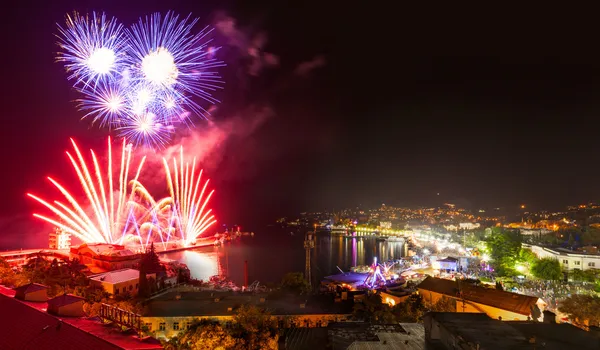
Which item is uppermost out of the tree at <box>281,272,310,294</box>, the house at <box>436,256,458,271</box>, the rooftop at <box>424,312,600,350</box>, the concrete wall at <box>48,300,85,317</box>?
the concrete wall at <box>48,300,85,317</box>

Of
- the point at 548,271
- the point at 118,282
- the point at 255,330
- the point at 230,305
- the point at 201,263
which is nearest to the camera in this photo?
the point at 255,330

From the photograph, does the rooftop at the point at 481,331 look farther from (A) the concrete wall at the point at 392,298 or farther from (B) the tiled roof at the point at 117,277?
(B) the tiled roof at the point at 117,277

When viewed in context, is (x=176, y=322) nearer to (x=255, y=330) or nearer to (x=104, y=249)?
(x=255, y=330)

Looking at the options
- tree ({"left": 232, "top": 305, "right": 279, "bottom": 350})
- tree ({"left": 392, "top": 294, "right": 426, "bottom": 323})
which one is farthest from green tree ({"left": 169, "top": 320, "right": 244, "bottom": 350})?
tree ({"left": 392, "top": 294, "right": 426, "bottom": 323})

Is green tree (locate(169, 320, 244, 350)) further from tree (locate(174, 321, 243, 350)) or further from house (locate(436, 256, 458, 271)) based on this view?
house (locate(436, 256, 458, 271))

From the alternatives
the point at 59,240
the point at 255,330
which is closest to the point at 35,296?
the point at 255,330

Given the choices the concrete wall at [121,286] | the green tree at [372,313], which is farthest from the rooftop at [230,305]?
the concrete wall at [121,286]
